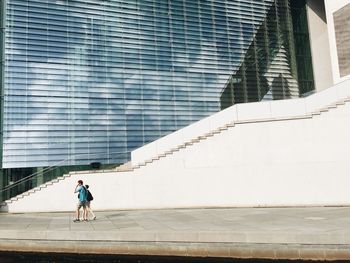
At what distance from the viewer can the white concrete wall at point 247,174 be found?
1555 cm

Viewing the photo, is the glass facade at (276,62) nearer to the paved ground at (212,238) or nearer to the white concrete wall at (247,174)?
the white concrete wall at (247,174)

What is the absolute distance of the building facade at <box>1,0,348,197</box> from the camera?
19.6 meters

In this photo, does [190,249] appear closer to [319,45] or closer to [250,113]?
[250,113]

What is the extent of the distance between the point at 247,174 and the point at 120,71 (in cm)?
968

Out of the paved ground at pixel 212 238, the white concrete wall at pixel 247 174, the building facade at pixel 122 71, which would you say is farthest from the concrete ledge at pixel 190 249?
the building facade at pixel 122 71

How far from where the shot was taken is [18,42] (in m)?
19.9

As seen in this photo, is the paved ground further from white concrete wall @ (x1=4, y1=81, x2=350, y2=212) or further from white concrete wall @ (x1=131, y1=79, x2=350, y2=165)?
white concrete wall @ (x1=131, y1=79, x2=350, y2=165)

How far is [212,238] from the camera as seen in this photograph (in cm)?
919

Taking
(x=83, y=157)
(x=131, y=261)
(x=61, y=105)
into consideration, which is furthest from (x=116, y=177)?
(x=131, y=261)

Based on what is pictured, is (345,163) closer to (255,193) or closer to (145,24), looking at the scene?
(255,193)

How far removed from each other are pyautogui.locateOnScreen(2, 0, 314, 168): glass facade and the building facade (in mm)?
55

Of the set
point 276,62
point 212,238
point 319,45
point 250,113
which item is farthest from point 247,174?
point 319,45

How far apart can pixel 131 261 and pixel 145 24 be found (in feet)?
54.6

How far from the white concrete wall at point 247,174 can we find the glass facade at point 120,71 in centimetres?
209
